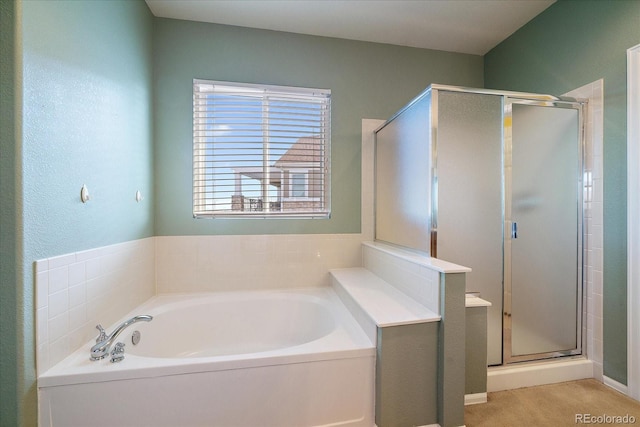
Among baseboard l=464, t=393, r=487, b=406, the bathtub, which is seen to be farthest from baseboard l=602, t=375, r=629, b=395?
the bathtub

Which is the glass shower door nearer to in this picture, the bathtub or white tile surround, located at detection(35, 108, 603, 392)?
white tile surround, located at detection(35, 108, 603, 392)

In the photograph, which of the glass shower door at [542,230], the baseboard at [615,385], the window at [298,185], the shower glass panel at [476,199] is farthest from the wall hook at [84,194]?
the baseboard at [615,385]

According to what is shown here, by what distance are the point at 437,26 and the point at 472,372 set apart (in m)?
2.54

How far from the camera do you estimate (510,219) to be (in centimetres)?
179

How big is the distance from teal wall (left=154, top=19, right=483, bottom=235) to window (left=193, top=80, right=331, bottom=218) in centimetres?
7

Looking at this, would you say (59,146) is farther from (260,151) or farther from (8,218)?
(260,151)

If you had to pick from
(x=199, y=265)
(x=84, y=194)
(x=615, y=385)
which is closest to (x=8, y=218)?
(x=84, y=194)

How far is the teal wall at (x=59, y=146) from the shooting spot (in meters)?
1.02

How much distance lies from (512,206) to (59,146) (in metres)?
2.54

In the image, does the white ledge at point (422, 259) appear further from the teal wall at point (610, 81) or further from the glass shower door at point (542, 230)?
the teal wall at point (610, 81)

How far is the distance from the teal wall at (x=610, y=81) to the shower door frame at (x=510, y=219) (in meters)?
0.12

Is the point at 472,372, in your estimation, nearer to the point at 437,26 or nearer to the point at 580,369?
the point at 580,369

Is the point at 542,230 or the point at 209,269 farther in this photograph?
the point at 209,269

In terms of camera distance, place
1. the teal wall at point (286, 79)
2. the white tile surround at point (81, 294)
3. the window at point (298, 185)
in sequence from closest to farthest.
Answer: the white tile surround at point (81, 294), the teal wall at point (286, 79), the window at point (298, 185)
